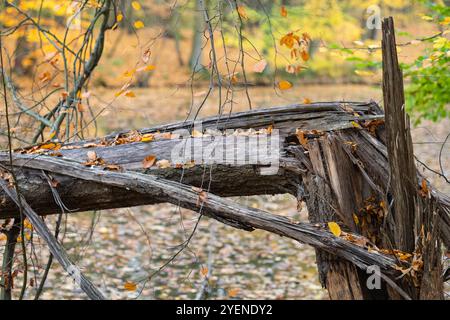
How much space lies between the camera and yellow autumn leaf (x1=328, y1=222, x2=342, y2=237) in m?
2.76

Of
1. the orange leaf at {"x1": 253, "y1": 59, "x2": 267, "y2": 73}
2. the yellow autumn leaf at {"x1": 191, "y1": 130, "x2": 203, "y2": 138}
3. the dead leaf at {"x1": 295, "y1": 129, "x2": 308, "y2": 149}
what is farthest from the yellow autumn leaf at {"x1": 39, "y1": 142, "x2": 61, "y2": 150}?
the dead leaf at {"x1": 295, "y1": 129, "x2": 308, "y2": 149}

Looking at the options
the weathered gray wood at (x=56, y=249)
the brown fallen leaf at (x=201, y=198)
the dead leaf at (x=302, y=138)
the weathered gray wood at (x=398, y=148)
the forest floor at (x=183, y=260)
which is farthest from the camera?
the forest floor at (x=183, y=260)

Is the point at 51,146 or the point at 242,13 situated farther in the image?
the point at 242,13

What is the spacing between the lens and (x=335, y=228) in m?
2.77

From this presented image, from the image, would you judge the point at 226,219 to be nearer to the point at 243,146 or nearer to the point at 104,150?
the point at 243,146

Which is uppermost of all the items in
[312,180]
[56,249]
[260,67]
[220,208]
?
[260,67]

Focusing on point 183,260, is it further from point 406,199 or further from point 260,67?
point 406,199

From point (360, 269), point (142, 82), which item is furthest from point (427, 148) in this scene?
point (360, 269)

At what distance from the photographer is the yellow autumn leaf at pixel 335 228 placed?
276 cm

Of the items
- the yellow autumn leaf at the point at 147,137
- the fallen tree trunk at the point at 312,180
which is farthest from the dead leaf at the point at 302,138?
the yellow autumn leaf at the point at 147,137

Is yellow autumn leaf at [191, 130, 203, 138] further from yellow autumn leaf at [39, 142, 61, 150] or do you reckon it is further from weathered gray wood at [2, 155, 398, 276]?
yellow autumn leaf at [39, 142, 61, 150]

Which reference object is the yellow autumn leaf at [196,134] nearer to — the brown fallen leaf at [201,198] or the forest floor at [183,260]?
the brown fallen leaf at [201,198]

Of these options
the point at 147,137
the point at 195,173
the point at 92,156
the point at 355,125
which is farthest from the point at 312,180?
the point at 92,156
